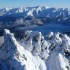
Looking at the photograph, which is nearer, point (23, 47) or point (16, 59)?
point (16, 59)

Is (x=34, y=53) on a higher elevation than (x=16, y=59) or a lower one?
lower

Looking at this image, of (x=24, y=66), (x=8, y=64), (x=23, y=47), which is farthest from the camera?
(x=23, y=47)

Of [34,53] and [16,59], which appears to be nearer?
[16,59]

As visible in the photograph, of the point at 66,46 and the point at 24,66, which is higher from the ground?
the point at 24,66

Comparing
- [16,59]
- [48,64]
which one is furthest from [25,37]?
[16,59]

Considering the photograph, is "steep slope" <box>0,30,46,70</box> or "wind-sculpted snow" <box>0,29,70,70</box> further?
"wind-sculpted snow" <box>0,29,70,70</box>

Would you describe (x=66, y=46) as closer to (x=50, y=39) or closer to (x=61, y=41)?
(x=61, y=41)

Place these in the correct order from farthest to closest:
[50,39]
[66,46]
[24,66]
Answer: [50,39] < [66,46] < [24,66]

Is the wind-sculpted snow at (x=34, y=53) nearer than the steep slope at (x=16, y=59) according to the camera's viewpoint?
No
